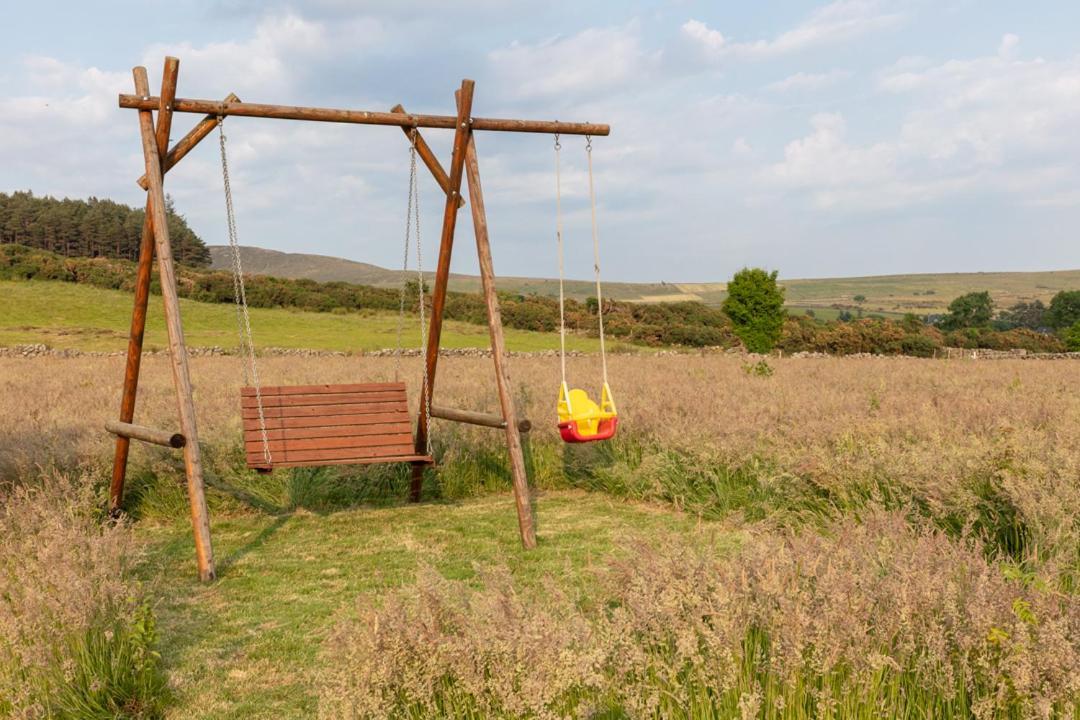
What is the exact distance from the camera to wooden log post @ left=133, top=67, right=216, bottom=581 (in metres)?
6.03

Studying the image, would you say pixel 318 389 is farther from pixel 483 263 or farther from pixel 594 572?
pixel 594 572

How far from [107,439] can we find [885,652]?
313 inches

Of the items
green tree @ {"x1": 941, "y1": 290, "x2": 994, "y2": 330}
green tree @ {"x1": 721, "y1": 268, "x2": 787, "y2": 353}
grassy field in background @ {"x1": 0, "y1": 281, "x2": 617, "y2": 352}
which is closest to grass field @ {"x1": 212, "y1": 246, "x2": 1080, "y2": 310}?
green tree @ {"x1": 941, "y1": 290, "x2": 994, "y2": 330}

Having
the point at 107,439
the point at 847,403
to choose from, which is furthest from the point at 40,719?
the point at 847,403

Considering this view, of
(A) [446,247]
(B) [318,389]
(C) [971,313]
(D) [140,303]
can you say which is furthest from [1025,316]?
(D) [140,303]

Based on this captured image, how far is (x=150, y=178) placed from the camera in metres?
6.31

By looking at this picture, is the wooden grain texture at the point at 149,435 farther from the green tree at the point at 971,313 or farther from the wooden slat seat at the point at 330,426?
the green tree at the point at 971,313

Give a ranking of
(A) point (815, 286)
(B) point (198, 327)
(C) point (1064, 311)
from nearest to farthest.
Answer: (B) point (198, 327) → (C) point (1064, 311) → (A) point (815, 286)

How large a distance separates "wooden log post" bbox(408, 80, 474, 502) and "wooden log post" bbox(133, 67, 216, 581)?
7.40 feet

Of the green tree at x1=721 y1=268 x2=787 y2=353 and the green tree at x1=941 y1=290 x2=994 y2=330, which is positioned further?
the green tree at x1=941 y1=290 x2=994 y2=330

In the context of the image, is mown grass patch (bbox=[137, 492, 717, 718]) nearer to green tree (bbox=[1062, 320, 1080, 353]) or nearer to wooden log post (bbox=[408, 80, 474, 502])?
wooden log post (bbox=[408, 80, 474, 502])

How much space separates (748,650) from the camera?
318cm

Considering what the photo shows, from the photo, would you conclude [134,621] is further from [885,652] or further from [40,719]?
[885,652]

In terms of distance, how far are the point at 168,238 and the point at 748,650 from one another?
18.4ft
